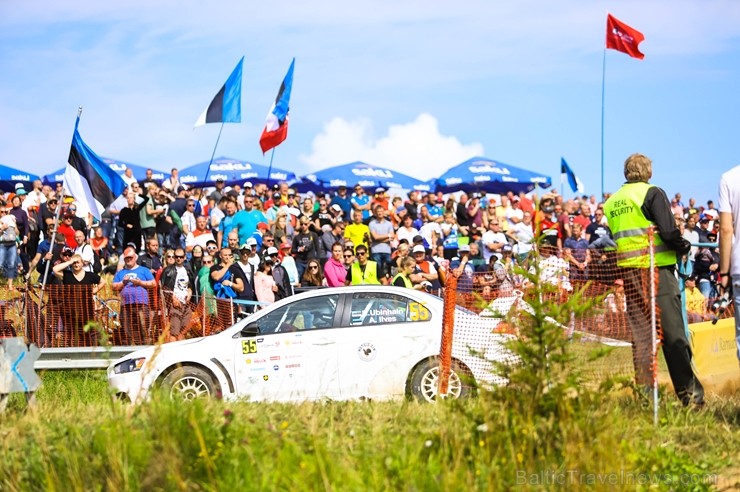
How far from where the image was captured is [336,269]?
17984 mm

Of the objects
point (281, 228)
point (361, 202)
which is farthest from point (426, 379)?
point (361, 202)

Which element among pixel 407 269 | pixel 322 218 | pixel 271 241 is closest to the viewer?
pixel 407 269

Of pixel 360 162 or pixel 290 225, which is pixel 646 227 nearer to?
pixel 290 225

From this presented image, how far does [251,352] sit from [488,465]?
595cm

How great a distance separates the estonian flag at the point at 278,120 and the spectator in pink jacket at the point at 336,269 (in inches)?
218

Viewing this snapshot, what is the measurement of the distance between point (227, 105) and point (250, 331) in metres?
11.1

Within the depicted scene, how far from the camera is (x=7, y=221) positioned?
65.7ft

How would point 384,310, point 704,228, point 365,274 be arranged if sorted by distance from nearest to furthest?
point 384,310 → point 365,274 → point 704,228

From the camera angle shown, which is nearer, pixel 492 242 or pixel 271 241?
pixel 271 241

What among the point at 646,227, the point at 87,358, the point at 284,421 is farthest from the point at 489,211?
the point at 284,421

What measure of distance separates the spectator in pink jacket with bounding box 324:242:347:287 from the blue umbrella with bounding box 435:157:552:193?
1273 centimetres

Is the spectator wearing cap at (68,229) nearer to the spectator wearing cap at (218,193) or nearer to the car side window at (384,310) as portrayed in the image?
the spectator wearing cap at (218,193)

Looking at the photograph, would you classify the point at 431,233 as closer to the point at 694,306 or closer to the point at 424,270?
the point at 424,270

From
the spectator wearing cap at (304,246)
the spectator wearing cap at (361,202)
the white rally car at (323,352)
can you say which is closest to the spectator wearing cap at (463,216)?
the spectator wearing cap at (361,202)
